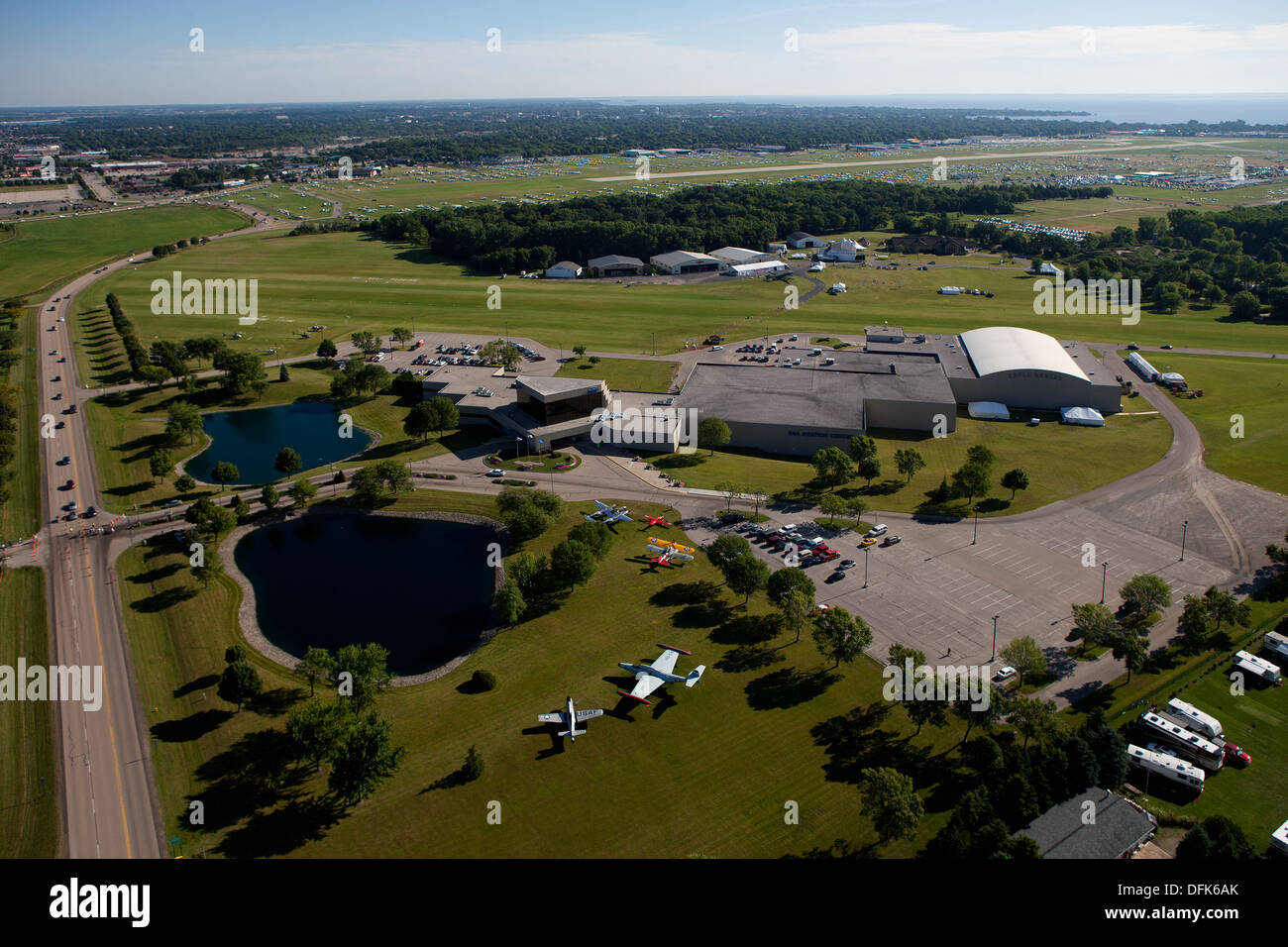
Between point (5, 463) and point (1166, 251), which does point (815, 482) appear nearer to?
point (5, 463)

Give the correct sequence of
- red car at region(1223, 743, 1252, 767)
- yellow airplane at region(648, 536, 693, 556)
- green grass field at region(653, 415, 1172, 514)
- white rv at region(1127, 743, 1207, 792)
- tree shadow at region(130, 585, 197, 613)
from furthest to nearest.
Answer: green grass field at region(653, 415, 1172, 514) → yellow airplane at region(648, 536, 693, 556) → tree shadow at region(130, 585, 197, 613) → red car at region(1223, 743, 1252, 767) → white rv at region(1127, 743, 1207, 792)

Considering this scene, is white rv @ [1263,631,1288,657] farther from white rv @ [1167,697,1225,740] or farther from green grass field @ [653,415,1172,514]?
green grass field @ [653,415,1172,514]

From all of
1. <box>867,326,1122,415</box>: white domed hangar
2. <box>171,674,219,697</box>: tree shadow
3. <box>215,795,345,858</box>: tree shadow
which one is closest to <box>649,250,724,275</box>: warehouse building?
<box>867,326,1122,415</box>: white domed hangar

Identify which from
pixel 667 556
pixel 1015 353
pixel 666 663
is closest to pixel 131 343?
pixel 667 556

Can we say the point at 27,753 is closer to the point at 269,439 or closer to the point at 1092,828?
the point at 269,439

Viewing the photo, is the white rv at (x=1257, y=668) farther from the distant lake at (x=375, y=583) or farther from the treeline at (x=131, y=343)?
the treeline at (x=131, y=343)

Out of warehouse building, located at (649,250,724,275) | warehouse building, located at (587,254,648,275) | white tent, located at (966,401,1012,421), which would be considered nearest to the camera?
white tent, located at (966,401,1012,421)
